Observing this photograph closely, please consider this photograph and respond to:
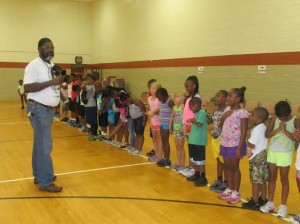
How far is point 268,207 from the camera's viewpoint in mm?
3770

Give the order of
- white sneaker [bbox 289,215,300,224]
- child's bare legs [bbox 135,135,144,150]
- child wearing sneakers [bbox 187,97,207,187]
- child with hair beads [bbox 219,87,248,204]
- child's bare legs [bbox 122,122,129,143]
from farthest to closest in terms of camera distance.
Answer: child's bare legs [bbox 122,122,129,143], child's bare legs [bbox 135,135,144,150], child wearing sneakers [bbox 187,97,207,187], child with hair beads [bbox 219,87,248,204], white sneaker [bbox 289,215,300,224]

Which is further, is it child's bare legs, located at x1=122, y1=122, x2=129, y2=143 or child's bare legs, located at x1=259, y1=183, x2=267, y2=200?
child's bare legs, located at x1=122, y1=122, x2=129, y2=143

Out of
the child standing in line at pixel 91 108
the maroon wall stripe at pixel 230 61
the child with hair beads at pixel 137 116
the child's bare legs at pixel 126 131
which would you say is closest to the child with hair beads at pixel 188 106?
the child with hair beads at pixel 137 116

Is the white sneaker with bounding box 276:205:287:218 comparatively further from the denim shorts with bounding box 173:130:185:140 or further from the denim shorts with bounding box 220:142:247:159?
the denim shorts with bounding box 173:130:185:140

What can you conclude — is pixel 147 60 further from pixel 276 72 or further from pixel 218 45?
pixel 276 72

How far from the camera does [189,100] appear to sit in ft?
16.1

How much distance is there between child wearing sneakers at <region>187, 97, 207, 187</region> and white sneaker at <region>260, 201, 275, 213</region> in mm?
1043

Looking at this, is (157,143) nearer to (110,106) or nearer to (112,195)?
(110,106)

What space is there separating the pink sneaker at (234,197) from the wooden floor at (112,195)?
6cm

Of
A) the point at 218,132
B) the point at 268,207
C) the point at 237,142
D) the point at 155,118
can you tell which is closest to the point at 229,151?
the point at 237,142

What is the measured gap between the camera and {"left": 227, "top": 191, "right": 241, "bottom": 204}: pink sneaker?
4031 mm

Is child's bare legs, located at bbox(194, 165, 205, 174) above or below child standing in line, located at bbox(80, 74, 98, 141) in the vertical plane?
below

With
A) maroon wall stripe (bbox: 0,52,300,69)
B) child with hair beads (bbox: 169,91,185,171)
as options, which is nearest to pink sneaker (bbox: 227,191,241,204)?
child with hair beads (bbox: 169,91,185,171)

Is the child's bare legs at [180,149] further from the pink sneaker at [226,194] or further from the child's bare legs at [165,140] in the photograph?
the pink sneaker at [226,194]
